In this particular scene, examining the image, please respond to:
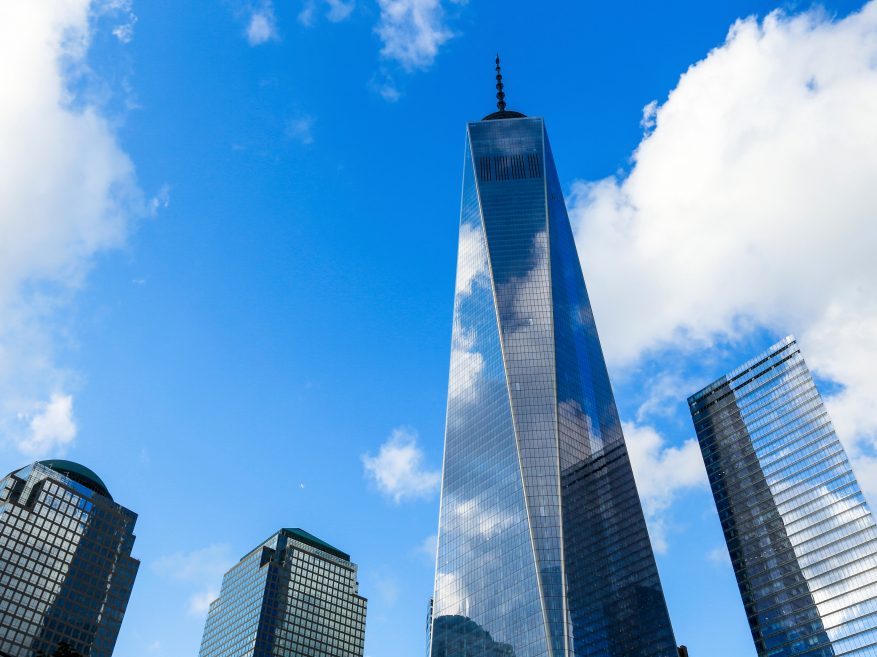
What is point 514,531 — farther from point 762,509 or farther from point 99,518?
point 99,518

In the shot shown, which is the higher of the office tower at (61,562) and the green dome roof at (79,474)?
the green dome roof at (79,474)

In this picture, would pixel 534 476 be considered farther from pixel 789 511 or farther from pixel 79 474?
pixel 79 474

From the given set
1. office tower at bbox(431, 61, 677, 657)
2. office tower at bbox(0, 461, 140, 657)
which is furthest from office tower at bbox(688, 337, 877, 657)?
office tower at bbox(0, 461, 140, 657)

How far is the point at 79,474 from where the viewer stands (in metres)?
184

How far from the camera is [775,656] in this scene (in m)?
151

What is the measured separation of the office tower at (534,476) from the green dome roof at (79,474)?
81376 mm

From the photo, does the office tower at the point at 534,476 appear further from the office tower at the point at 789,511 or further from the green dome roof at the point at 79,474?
the green dome roof at the point at 79,474

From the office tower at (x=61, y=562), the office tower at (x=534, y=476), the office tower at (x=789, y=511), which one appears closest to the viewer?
the office tower at (x=534, y=476)

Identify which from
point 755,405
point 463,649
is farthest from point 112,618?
point 755,405

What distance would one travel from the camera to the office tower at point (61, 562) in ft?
508

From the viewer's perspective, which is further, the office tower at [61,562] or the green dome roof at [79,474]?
the green dome roof at [79,474]

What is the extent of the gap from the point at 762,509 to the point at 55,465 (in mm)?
155911

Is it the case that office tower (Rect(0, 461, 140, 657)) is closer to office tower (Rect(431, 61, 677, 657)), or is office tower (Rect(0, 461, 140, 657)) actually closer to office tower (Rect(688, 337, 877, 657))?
office tower (Rect(431, 61, 677, 657))

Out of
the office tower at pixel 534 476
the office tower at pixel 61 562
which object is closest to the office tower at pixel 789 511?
the office tower at pixel 534 476
